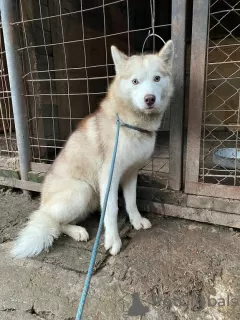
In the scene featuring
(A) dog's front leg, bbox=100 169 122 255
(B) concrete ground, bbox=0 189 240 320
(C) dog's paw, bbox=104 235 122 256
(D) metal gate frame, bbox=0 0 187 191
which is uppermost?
(D) metal gate frame, bbox=0 0 187 191

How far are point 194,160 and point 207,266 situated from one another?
0.85 meters

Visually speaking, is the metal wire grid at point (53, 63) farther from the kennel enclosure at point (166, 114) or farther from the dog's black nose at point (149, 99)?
the dog's black nose at point (149, 99)

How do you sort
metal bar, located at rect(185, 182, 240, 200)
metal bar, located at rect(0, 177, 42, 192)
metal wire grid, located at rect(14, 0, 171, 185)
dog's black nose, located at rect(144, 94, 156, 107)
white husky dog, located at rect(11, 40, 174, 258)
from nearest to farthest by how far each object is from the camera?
dog's black nose, located at rect(144, 94, 156, 107) < white husky dog, located at rect(11, 40, 174, 258) < metal bar, located at rect(185, 182, 240, 200) < metal wire grid, located at rect(14, 0, 171, 185) < metal bar, located at rect(0, 177, 42, 192)

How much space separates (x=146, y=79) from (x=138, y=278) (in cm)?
133

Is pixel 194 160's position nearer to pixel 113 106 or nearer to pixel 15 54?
pixel 113 106

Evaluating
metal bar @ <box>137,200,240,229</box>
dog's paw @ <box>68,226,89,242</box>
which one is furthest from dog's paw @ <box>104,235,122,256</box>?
metal bar @ <box>137,200,240,229</box>

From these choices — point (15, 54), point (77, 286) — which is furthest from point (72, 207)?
point (15, 54)

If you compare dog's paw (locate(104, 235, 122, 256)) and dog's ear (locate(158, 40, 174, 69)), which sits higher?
dog's ear (locate(158, 40, 174, 69))

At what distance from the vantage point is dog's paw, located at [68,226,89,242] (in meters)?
2.09

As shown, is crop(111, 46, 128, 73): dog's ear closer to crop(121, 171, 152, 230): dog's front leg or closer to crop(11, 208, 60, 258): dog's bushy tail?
crop(121, 171, 152, 230): dog's front leg

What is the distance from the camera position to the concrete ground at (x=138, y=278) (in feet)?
4.86

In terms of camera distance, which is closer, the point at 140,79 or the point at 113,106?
the point at 140,79

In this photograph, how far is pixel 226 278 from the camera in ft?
5.45

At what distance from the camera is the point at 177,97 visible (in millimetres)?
2172
